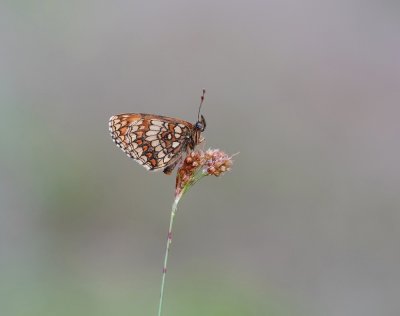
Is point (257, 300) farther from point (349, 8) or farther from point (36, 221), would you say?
point (349, 8)

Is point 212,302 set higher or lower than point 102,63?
lower

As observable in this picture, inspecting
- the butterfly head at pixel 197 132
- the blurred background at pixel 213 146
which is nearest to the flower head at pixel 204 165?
the butterfly head at pixel 197 132

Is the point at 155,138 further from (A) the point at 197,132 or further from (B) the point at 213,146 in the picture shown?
(B) the point at 213,146

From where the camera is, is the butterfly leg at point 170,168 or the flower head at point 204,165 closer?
the flower head at point 204,165

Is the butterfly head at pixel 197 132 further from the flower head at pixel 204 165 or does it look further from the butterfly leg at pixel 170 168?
the flower head at pixel 204 165

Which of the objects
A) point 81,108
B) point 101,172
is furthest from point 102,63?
point 101,172

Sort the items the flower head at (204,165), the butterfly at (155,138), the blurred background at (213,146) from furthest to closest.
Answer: the blurred background at (213,146), the butterfly at (155,138), the flower head at (204,165)
